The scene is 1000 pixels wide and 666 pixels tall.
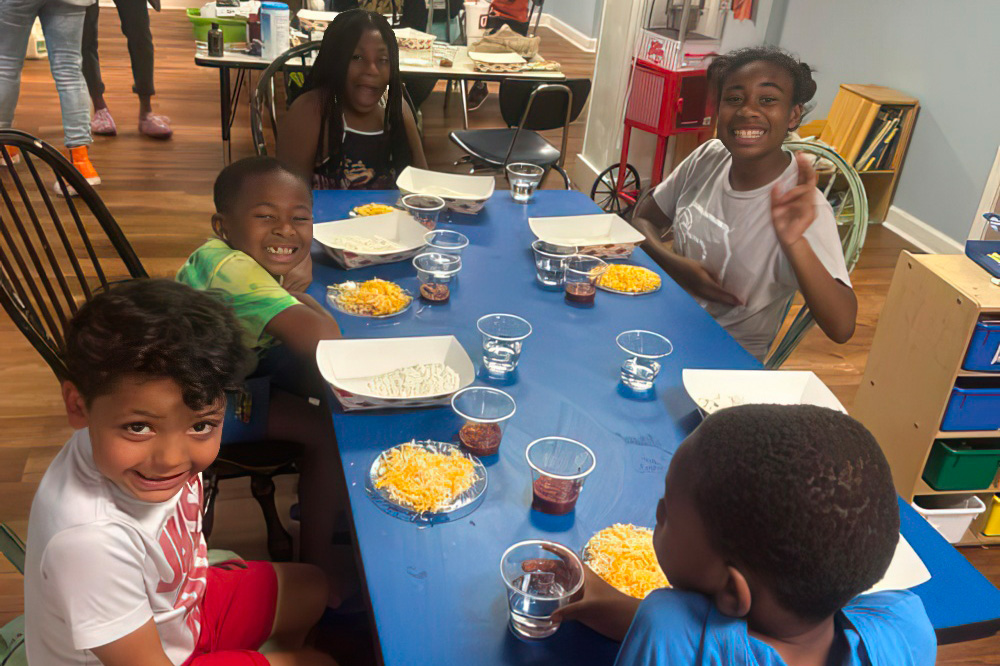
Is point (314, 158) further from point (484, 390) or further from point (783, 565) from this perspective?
point (783, 565)

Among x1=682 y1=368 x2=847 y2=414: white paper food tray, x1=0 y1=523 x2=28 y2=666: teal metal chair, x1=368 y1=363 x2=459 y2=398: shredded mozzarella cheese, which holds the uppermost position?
x1=682 y1=368 x2=847 y2=414: white paper food tray

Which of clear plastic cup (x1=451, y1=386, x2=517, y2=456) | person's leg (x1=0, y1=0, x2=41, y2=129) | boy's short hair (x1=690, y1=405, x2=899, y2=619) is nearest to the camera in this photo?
boy's short hair (x1=690, y1=405, x2=899, y2=619)

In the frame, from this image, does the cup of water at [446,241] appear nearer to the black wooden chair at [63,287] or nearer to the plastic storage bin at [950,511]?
the black wooden chair at [63,287]

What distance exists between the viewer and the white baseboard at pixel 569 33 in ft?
28.6

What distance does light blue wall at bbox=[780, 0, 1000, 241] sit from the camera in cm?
412

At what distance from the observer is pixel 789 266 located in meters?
1.91

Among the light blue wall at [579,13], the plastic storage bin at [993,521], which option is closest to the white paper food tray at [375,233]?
the plastic storage bin at [993,521]

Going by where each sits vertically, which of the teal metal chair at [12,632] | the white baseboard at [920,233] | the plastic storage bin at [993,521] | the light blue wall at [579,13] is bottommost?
the plastic storage bin at [993,521]

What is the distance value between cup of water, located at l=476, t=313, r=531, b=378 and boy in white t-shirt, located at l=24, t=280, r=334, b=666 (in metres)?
0.55

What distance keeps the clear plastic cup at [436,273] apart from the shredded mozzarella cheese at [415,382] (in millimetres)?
347

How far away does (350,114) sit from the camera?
105 inches

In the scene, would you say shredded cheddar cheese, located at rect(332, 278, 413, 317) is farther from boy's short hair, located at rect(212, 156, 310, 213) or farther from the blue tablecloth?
boy's short hair, located at rect(212, 156, 310, 213)

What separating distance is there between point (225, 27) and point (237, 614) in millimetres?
3415

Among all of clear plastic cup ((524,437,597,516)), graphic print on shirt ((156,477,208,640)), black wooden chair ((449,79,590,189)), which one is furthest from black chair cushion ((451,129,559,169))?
graphic print on shirt ((156,477,208,640))
